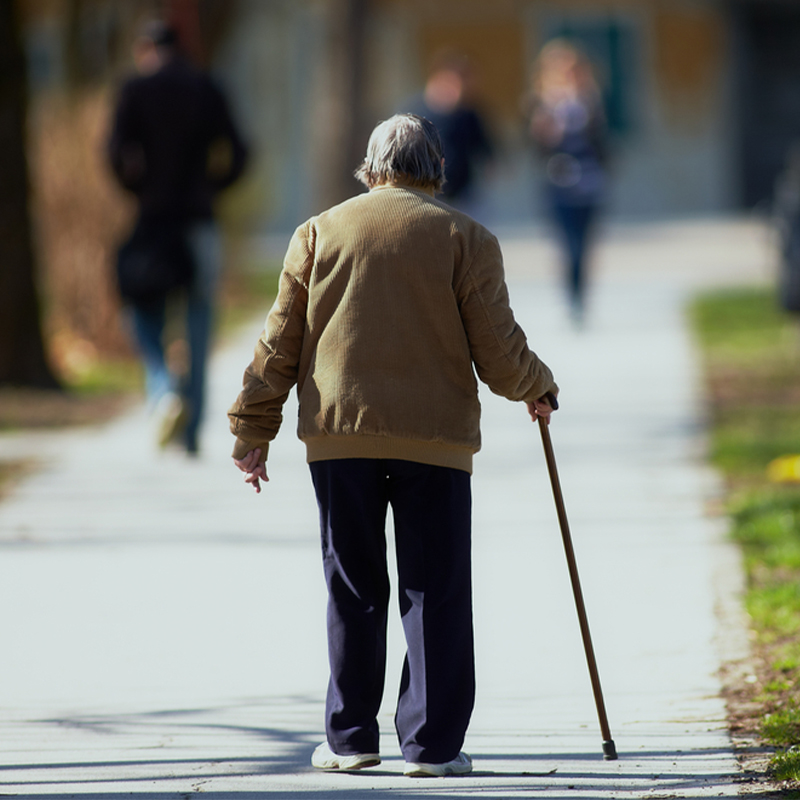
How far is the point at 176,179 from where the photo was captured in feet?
25.9

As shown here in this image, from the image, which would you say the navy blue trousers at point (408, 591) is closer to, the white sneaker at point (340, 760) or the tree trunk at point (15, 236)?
the white sneaker at point (340, 760)

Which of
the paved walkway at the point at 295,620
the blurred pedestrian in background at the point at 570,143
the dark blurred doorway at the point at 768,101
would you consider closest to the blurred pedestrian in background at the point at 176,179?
the paved walkway at the point at 295,620

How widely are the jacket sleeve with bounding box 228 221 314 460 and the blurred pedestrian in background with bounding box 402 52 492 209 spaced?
27.3 feet

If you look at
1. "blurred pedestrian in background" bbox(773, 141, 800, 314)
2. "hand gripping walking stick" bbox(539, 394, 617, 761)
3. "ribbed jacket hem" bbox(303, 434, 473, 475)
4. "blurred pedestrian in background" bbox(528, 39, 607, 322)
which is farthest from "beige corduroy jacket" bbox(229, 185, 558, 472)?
"blurred pedestrian in background" bbox(528, 39, 607, 322)

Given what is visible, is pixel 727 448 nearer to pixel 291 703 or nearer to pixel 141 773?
pixel 291 703

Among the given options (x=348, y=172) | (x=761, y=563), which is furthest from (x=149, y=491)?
(x=348, y=172)

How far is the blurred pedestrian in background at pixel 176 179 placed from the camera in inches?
310

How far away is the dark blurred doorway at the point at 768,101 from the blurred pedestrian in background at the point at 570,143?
1309 cm

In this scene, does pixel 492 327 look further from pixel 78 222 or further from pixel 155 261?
pixel 78 222

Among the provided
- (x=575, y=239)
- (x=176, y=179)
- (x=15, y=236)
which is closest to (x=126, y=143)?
(x=176, y=179)

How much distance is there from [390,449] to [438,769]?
79cm

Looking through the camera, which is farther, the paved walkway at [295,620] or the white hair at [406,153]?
the paved walkway at [295,620]

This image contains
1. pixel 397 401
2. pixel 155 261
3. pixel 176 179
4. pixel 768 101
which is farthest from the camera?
pixel 768 101

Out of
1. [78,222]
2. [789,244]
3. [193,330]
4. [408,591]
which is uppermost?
[78,222]
